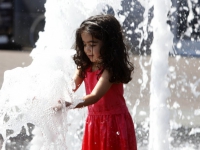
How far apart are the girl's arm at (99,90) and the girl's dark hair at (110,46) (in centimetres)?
3

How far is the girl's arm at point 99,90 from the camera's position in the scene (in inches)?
116

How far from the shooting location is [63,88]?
9.57 ft

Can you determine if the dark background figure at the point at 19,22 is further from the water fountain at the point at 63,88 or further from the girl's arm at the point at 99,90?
the girl's arm at the point at 99,90

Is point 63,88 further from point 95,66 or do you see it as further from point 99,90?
point 95,66

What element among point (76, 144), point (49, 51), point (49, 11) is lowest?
point (76, 144)

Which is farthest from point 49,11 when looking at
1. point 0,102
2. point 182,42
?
point 182,42

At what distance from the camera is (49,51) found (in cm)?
323

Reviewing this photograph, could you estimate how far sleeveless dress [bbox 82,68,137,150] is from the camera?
3197 millimetres

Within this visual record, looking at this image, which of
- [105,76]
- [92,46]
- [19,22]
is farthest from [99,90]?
[19,22]

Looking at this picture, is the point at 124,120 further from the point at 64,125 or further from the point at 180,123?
the point at 180,123

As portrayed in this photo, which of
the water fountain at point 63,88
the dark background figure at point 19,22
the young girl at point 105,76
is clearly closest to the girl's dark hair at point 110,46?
the young girl at point 105,76

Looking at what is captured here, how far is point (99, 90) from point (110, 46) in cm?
27

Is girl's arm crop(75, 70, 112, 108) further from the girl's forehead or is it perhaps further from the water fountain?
the girl's forehead

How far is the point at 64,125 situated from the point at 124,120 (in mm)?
455
